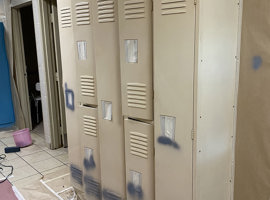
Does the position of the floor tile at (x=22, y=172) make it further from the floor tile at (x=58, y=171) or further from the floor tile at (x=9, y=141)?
the floor tile at (x=9, y=141)

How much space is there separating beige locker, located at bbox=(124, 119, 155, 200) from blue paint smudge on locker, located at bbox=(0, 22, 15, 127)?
3350 millimetres

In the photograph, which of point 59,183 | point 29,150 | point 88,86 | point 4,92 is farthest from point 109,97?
point 4,92

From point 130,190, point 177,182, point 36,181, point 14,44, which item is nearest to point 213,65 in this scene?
point 177,182

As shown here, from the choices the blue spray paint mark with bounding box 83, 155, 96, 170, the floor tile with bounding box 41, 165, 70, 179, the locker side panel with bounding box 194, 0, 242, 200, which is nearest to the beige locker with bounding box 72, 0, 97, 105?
the blue spray paint mark with bounding box 83, 155, 96, 170

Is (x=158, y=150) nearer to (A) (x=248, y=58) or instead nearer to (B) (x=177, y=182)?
(B) (x=177, y=182)

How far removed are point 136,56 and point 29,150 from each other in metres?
2.75

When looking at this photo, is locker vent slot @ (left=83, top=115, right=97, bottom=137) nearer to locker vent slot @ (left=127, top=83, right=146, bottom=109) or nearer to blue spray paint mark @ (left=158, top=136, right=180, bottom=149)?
locker vent slot @ (left=127, top=83, right=146, bottom=109)

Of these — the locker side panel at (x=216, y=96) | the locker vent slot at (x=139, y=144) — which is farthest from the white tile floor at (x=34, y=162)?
the locker side panel at (x=216, y=96)

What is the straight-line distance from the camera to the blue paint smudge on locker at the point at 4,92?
4293 mm

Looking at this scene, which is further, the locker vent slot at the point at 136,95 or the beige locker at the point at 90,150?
the beige locker at the point at 90,150

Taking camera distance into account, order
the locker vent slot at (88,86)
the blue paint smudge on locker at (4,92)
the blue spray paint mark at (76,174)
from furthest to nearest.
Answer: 1. the blue paint smudge on locker at (4,92)
2. the blue spray paint mark at (76,174)
3. the locker vent slot at (88,86)

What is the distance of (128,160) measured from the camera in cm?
185

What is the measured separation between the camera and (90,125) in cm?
215

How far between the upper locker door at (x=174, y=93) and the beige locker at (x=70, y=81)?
0.96 m
